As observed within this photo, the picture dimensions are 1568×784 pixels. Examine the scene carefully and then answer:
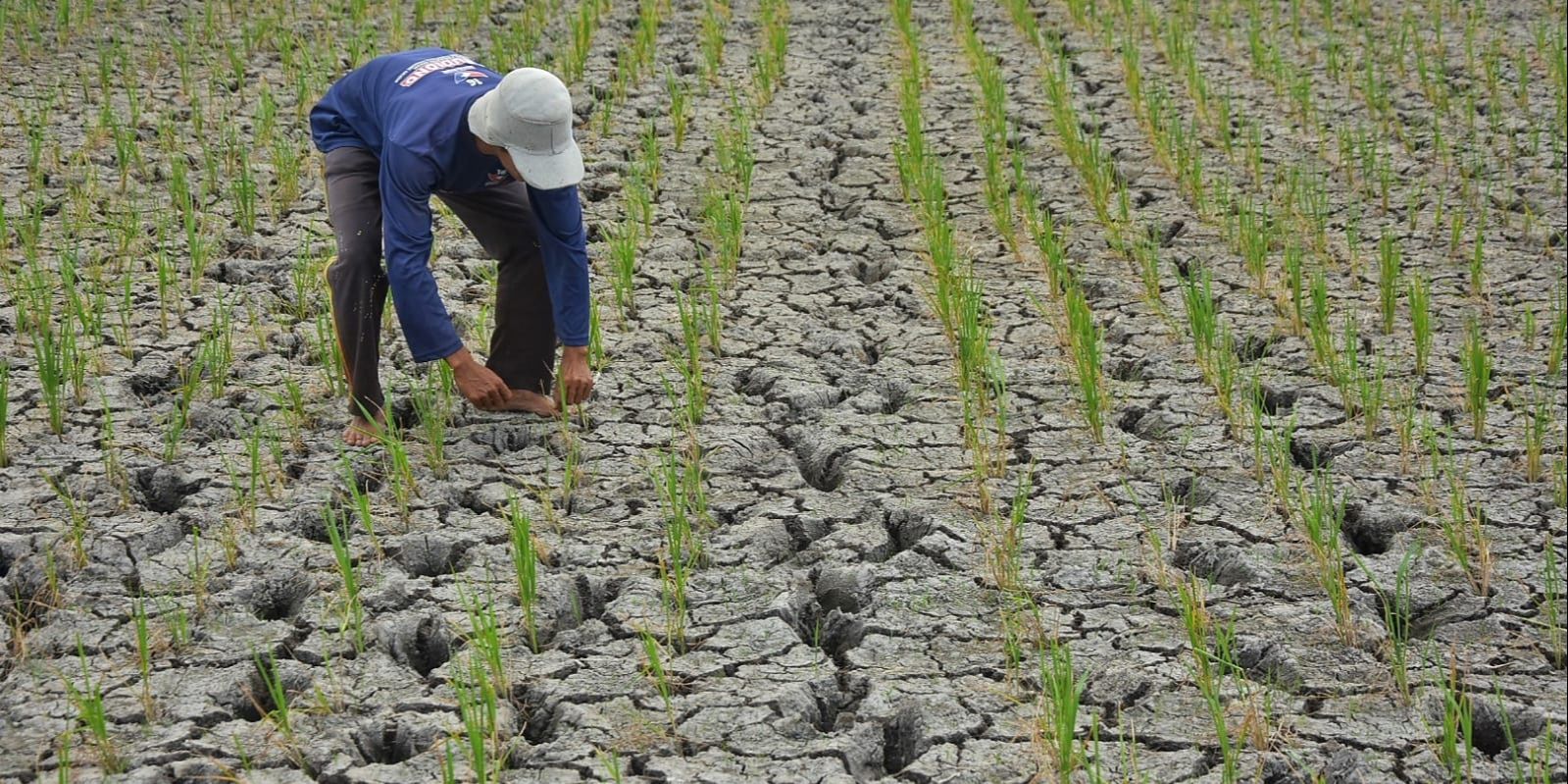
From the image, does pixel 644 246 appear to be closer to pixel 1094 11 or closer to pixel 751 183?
pixel 751 183

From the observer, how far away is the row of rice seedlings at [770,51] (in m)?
6.45

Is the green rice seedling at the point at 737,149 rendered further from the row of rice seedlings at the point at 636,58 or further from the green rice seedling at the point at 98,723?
the green rice seedling at the point at 98,723

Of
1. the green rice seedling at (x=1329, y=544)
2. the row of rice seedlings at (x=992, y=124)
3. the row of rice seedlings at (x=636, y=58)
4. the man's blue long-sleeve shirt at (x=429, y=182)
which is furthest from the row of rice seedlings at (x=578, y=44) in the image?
the green rice seedling at (x=1329, y=544)

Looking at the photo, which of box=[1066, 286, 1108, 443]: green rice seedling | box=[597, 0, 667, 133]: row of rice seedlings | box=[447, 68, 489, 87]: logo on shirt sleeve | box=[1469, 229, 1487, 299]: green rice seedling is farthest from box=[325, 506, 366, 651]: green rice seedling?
box=[597, 0, 667, 133]: row of rice seedlings

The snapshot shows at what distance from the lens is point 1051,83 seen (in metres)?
6.14

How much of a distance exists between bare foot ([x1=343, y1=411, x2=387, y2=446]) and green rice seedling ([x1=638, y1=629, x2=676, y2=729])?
3.47 feet

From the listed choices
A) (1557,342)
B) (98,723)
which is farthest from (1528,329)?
(98,723)

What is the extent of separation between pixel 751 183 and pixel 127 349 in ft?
7.14

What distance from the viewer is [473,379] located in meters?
3.62

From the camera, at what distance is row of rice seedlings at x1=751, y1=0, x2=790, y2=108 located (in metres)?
6.45

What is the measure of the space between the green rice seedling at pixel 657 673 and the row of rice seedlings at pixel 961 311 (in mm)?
865

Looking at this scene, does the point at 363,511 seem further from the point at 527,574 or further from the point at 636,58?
the point at 636,58

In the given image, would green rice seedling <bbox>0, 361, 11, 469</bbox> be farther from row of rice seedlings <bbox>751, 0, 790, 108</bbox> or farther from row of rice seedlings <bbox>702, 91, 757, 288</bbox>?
row of rice seedlings <bbox>751, 0, 790, 108</bbox>

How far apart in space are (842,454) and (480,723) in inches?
50.9
